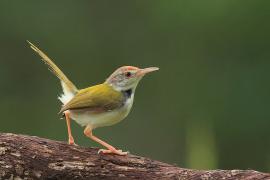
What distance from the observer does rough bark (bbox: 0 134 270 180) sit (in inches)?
258

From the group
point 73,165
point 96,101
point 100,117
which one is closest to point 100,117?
point 100,117

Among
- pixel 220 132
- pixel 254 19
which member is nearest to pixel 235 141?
pixel 220 132

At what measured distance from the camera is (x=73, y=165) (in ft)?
22.2

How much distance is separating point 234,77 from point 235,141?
0.95m

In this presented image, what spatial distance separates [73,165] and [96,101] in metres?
0.79

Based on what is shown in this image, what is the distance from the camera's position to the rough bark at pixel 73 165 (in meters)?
6.55

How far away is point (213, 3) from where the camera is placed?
13570mm

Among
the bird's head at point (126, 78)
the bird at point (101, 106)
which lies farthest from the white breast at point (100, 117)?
the bird's head at point (126, 78)

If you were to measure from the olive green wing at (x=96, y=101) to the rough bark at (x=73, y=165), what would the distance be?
418mm

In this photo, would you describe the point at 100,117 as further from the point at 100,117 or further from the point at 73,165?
the point at 73,165

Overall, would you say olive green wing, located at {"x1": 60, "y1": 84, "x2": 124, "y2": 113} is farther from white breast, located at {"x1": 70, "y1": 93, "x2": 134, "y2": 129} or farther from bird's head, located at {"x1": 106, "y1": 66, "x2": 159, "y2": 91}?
bird's head, located at {"x1": 106, "y1": 66, "x2": 159, "y2": 91}

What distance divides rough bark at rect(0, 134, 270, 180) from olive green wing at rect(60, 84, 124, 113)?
1.37ft

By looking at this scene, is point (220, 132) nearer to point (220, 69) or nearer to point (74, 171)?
point (220, 69)

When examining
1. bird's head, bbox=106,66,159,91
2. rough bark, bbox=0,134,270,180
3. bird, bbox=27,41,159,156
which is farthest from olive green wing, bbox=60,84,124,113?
rough bark, bbox=0,134,270,180
